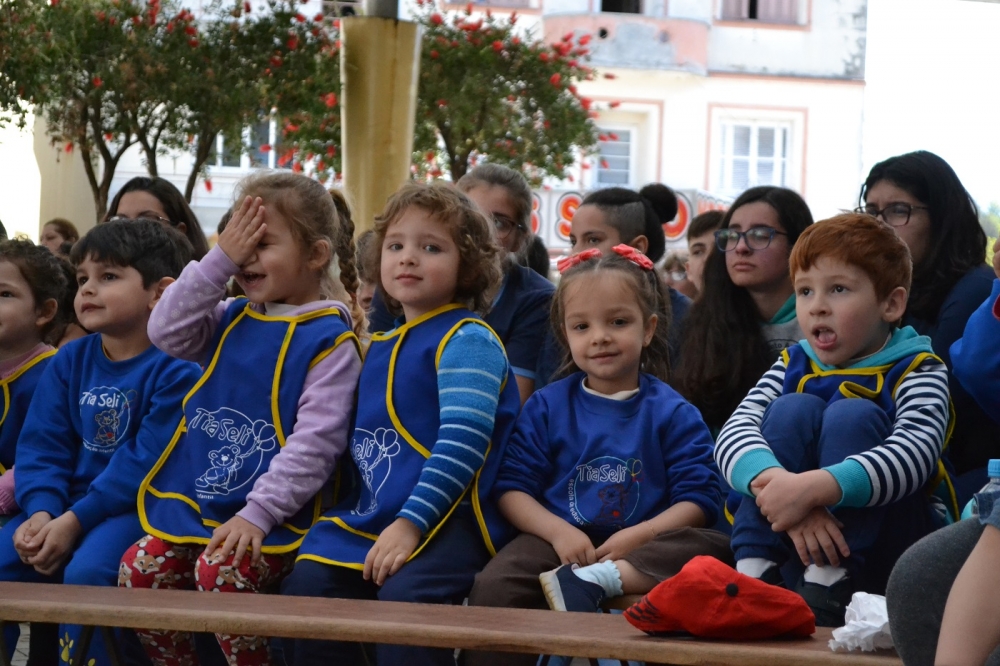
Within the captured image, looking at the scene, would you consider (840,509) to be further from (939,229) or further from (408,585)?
(939,229)

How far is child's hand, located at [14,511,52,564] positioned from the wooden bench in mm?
605

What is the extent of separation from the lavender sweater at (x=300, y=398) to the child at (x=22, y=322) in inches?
31.8

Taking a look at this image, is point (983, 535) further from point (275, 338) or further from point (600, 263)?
point (275, 338)

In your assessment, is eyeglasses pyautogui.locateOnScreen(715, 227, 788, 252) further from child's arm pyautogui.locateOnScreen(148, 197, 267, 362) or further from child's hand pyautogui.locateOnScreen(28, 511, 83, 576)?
child's hand pyautogui.locateOnScreen(28, 511, 83, 576)

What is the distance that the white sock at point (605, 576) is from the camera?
312cm

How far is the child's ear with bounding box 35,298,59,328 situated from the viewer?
4.27 meters

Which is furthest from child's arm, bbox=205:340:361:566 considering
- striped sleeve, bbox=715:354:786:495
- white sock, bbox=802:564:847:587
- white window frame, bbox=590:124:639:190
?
white window frame, bbox=590:124:639:190

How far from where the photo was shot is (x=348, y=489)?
355 centimetres

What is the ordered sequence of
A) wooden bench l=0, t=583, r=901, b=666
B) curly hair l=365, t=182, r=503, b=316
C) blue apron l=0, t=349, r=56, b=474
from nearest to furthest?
wooden bench l=0, t=583, r=901, b=666 < curly hair l=365, t=182, r=503, b=316 < blue apron l=0, t=349, r=56, b=474

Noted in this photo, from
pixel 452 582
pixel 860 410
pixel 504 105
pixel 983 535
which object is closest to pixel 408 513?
pixel 452 582

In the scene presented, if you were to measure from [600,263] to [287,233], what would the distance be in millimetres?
875

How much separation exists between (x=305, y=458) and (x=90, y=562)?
0.69 metres

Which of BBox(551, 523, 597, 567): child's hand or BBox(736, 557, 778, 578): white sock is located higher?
BBox(736, 557, 778, 578): white sock

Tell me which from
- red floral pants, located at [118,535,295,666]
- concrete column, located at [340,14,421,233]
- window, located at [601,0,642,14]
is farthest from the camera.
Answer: window, located at [601,0,642,14]
